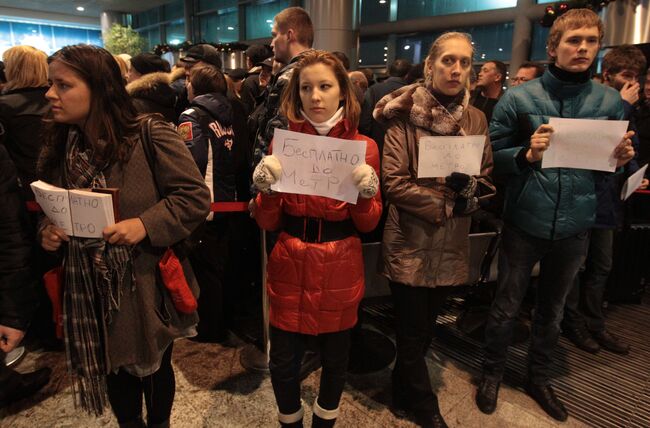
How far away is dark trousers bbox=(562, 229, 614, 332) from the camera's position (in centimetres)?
326

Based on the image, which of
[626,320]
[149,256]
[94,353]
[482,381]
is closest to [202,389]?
[94,353]

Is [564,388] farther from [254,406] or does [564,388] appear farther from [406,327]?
[254,406]

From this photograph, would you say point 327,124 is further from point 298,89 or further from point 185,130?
point 185,130

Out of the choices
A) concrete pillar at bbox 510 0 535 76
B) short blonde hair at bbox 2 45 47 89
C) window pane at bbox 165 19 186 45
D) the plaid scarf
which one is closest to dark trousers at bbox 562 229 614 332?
the plaid scarf

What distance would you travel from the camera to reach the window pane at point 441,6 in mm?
8242

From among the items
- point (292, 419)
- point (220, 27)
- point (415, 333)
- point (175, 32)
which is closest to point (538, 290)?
point (415, 333)

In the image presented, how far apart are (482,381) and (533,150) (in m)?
1.37

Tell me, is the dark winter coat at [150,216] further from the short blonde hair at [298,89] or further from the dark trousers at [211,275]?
the dark trousers at [211,275]

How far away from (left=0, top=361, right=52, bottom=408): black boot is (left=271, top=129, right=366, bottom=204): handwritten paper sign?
1.96 m

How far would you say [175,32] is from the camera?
17594mm

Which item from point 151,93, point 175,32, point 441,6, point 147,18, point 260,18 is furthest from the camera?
point 147,18

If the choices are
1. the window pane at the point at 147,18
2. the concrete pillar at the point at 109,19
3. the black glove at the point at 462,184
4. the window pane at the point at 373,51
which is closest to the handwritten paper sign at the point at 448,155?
the black glove at the point at 462,184

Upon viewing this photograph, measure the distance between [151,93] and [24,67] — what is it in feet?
2.51

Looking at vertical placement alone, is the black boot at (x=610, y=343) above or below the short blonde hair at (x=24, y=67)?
below
